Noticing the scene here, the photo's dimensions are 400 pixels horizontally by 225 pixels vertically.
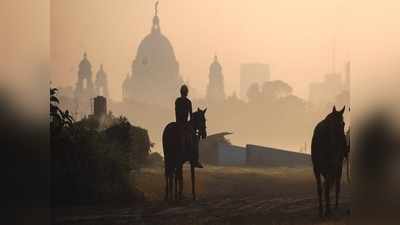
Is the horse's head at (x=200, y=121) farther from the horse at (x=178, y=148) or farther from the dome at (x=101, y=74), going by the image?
the dome at (x=101, y=74)

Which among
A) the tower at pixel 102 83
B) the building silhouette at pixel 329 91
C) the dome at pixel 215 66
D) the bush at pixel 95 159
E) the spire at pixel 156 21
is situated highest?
the spire at pixel 156 21

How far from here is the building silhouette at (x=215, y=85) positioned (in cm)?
442

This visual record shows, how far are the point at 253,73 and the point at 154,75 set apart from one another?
0.68 metres

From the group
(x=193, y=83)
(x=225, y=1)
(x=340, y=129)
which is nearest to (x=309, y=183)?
(x=340, y=129)

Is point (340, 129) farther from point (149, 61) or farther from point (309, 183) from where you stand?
point (149, 61)

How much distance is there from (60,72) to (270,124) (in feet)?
4.83

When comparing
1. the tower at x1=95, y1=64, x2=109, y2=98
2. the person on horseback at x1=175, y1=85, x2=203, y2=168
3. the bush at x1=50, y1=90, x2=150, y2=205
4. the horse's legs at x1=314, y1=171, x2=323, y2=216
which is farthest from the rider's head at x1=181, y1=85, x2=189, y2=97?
the horse's legs at x1=314, y1=171, x2=323, y2=216

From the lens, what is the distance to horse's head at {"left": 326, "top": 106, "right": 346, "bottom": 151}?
14.7 ft

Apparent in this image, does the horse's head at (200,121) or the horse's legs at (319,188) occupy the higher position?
the horse's head at (200,121)

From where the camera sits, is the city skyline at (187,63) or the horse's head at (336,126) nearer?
the city skyline at (187,63)

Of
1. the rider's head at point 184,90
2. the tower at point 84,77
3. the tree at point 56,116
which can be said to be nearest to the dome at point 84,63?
the tower at point 84,77

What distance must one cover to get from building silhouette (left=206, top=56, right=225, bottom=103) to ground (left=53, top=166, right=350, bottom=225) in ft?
1.58

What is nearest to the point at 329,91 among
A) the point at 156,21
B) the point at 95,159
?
the point at 156,21

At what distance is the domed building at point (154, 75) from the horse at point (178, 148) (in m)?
0.21
